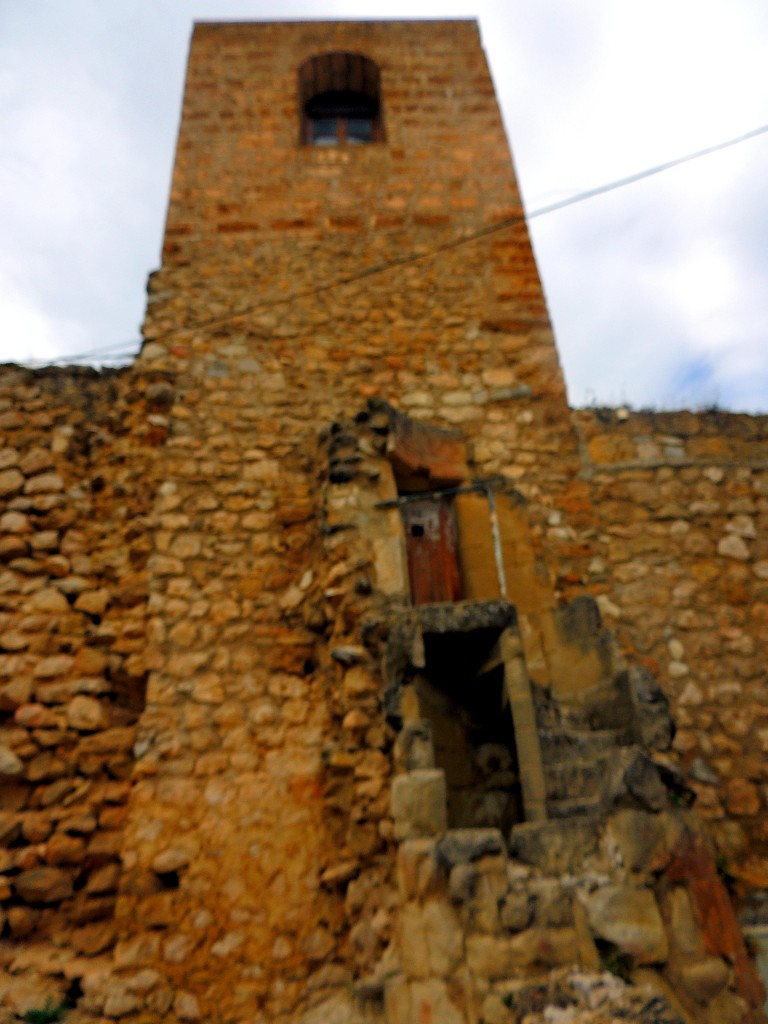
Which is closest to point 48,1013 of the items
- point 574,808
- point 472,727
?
point 472,727

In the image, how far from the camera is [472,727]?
3475 millimetres

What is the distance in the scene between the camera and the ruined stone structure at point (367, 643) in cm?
269

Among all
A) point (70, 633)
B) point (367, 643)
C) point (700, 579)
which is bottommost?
point (367, 643)

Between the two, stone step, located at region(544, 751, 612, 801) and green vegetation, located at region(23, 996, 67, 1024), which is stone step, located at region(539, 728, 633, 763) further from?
green vegetation, located at region(23, 996, 67, 1024)

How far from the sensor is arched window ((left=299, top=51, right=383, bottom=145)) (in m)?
6.87

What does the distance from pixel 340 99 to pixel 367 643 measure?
5867 mm

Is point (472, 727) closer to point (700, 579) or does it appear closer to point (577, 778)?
point (577, 778)

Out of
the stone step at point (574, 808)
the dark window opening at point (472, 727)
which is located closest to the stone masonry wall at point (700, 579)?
the dark window opening at point (472, 727)

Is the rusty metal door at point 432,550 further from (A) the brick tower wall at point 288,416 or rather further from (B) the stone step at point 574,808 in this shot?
(B) the stone step at point 574,808

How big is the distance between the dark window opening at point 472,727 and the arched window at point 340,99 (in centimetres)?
529

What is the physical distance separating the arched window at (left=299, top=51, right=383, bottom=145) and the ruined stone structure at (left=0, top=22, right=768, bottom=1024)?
74 cm

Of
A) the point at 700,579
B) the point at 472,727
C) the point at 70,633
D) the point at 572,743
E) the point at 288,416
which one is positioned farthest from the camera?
the point at 288,416

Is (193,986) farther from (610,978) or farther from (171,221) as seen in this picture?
(171,221)

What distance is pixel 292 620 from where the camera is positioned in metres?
4.17
